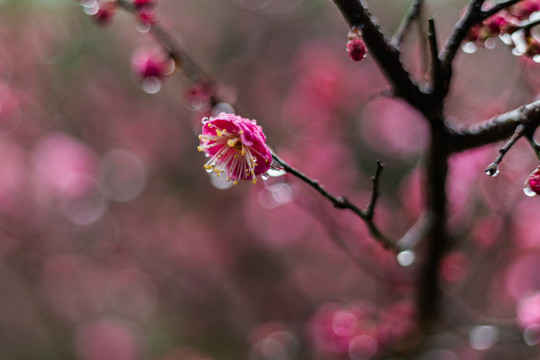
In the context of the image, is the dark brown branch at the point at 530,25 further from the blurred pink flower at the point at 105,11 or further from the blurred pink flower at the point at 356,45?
the blurred pink flower at the point at 105,11

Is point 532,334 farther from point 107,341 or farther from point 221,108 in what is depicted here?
point 107,341

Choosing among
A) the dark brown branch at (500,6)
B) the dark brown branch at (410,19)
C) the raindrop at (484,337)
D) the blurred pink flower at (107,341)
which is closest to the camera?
the dark brown branch at (500,6)

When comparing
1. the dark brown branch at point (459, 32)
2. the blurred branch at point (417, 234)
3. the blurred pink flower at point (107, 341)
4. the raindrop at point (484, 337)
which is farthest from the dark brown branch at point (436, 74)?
the blurred pink flower at point (107, 341)

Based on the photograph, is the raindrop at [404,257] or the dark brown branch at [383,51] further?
the raindrop at [404,257]

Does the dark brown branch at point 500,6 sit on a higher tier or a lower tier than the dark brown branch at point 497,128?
higher

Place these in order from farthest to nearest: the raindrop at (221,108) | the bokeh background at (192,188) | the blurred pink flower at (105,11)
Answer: the bokeh background at (192,188) < the raindrop at (221,108) < the blurred pink flower at (105,11)

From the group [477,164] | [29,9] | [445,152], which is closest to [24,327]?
[29,9]

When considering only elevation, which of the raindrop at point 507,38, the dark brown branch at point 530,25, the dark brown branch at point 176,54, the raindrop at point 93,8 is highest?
the raindrop at point 93,8
